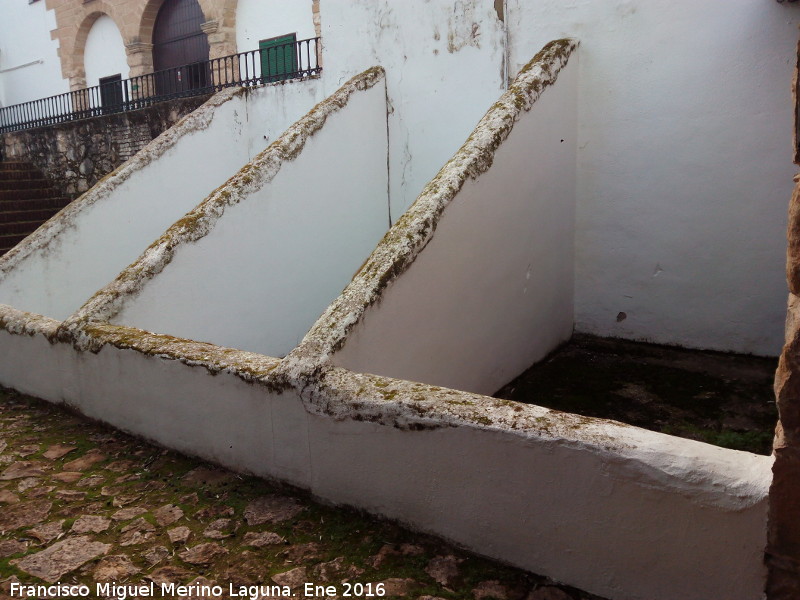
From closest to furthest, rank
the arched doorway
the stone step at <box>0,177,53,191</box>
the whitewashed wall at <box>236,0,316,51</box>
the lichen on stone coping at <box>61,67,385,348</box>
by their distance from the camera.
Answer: the lichen on stone coping at <box>61,67,385,348</box>, the stone step at <box>0,177,53,191</box>, the whitewashed wall at <box>236,0,316,51</box>, the arched doorway

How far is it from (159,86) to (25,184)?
14.3 feet

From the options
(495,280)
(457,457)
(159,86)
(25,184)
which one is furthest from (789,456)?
(159,86)

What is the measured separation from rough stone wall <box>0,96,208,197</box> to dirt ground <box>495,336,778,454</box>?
6.21 metres

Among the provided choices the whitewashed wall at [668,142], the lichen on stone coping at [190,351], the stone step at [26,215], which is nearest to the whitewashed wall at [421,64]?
the whitewashed wall at [668,142]

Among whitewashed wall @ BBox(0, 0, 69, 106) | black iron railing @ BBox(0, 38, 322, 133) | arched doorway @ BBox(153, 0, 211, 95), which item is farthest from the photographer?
whitewashed wall @ BBox(0, 0, 69, 106)

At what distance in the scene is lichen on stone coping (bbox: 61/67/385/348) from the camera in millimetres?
4363

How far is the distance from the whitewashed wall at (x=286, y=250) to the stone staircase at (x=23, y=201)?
595cm

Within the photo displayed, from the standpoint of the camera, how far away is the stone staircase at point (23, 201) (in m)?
10.1

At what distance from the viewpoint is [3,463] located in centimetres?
393

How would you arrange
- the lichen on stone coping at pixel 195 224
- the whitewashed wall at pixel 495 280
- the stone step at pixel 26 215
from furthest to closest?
the stone step at pixel 26 215 → the lichen on stone coping at pixel 195 224 → the whitewashed wall at pixel 495 280

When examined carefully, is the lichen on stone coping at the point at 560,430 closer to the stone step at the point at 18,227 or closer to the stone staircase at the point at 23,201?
the stone staircase at the point at 23,201

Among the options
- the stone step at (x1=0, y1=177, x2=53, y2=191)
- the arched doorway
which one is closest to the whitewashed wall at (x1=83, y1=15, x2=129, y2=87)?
the arched doorway

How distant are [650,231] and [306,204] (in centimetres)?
283

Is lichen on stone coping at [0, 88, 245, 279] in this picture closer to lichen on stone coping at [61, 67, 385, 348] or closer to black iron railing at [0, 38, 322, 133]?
lichen on stone coping at [61, 67, 385, 348]
